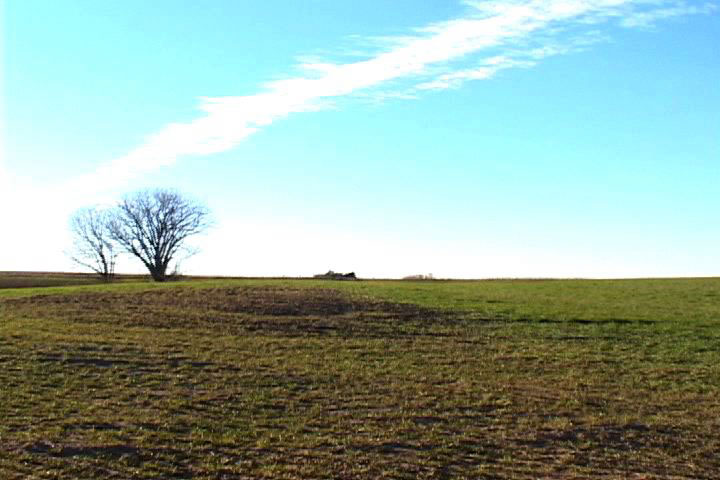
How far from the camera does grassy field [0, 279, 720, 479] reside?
11.8 m

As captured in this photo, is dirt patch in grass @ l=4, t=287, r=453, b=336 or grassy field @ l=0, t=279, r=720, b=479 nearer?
grassy field @ l=0, t=279, r=720, b=479

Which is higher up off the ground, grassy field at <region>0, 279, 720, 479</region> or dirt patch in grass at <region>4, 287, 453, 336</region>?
dirt patch in grass at <region>4, 287, 453, 336</region>

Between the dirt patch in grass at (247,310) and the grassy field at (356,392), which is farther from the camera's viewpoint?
the dirt patch in grass at (247,310)

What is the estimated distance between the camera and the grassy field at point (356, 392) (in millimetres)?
11781

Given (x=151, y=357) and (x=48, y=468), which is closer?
(x=48, y=468)

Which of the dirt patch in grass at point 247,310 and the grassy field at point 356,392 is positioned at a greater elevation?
the dirt patch in grass at point 247,310

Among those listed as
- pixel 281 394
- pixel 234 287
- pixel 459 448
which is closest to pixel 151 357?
pixel 281 394

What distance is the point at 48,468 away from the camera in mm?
10945

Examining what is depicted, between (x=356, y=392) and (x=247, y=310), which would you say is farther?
(x=247, y=310)

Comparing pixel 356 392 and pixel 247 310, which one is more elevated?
pixel 247 310

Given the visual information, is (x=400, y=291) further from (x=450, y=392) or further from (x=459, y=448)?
(x=459, y=448)

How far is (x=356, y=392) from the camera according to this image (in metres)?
16.4

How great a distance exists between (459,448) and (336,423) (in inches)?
97.9

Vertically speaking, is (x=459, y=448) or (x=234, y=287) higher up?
(x=234, y=287)
